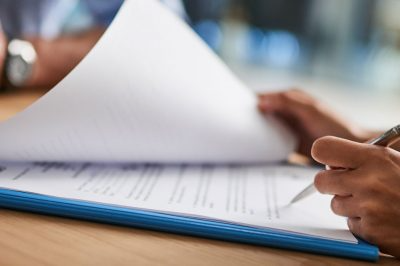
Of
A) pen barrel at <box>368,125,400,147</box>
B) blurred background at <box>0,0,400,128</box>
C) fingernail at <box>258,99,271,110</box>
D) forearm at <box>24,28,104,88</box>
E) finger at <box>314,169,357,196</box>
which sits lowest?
blurred background at <box>0,0,400,128</box>

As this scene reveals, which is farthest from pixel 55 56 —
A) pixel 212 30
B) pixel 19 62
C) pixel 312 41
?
pixel 312 41

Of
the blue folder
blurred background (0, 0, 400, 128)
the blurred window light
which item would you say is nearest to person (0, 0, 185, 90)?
the blue folder

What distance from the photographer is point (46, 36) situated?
1050 millimetres

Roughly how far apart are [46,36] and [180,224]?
0.80m

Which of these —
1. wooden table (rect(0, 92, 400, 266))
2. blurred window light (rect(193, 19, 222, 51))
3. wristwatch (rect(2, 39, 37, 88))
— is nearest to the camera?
wooden table (rect(0, 92, 400, 266))

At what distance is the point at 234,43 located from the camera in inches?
139

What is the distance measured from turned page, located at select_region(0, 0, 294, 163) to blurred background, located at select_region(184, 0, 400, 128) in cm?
270

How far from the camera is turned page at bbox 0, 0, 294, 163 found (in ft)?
1.45

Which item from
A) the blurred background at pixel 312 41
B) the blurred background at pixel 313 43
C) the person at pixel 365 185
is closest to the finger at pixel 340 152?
the person at pixel 365 185

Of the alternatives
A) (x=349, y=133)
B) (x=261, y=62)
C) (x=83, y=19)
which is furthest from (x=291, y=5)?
(x=349, y=133)

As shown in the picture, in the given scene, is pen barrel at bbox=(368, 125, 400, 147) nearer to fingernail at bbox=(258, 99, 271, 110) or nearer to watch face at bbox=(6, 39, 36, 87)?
fingernail at bbox=(258, 99, 271, 110)

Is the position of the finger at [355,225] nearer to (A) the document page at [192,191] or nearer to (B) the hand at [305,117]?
(A) the document page at [192,191]

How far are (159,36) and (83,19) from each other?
718mm

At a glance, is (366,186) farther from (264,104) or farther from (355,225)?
(264,104)
